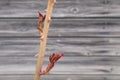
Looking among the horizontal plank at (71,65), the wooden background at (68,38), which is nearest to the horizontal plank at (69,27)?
the wooden background at (68,38)

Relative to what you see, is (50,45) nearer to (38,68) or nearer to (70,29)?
(70,29)

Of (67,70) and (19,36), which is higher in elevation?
(19,36)

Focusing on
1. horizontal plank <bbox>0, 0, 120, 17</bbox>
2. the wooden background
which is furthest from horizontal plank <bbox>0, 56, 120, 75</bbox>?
horizontal plank <bbox>0, 0, 120, 17</bbox>

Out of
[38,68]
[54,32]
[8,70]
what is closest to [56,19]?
[54,32]

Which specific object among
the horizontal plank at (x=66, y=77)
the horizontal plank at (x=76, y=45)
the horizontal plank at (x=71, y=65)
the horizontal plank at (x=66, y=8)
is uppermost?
the horizontal plank at (x=66, y=8)

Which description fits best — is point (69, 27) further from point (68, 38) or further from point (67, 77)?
point (67, 77)

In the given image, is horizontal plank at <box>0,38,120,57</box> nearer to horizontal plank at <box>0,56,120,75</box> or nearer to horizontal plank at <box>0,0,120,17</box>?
horizontal plank at <box>0,56,120,75</box>

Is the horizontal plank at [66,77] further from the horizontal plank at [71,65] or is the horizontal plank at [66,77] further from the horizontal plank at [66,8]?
the horizontal plank at [66,8]

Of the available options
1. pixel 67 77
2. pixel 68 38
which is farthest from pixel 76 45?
pixel 67 77
